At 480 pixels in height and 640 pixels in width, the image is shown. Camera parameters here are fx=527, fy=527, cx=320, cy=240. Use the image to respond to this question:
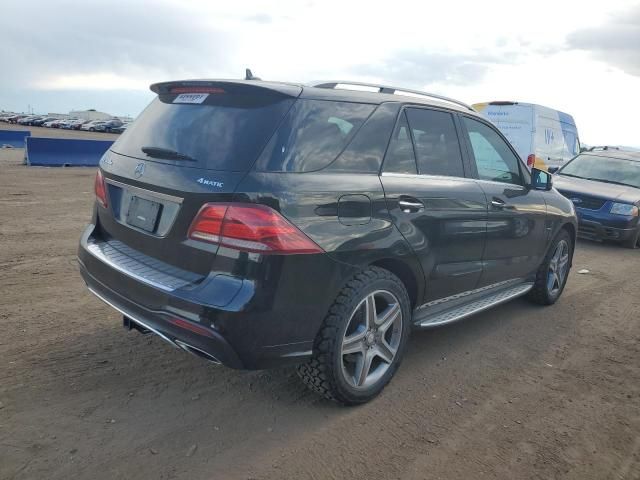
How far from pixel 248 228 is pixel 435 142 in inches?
71.1

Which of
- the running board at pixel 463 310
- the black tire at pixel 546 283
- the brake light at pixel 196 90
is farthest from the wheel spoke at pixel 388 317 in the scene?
the black tire at pixel 546 283

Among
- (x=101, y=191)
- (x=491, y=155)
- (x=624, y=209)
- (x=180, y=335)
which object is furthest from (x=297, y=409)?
(x=624, y=209)

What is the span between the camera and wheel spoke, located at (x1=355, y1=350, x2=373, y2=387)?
3195 mm

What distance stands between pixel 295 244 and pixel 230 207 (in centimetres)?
37

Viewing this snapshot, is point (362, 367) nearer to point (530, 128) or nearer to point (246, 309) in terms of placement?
point (246, 309)

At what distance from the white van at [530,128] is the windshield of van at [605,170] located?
1.54 metres

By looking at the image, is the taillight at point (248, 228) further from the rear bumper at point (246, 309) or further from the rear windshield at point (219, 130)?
the rear windshield at point (219, 130)

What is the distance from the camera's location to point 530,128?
39.8 ft

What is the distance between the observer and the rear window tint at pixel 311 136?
274cm

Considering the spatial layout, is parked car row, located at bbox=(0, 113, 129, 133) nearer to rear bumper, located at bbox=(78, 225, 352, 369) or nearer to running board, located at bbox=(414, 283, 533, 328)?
running board, located at bbox=(414, 283, 533, 328)

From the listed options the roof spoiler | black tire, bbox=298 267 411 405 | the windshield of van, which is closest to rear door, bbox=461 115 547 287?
black tire, bbox=298 267 411 405

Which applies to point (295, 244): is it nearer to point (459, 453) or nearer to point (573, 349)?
point (459, 453)

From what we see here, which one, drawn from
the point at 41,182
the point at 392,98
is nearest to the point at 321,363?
the point at 392,98

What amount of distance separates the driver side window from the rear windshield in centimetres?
191
